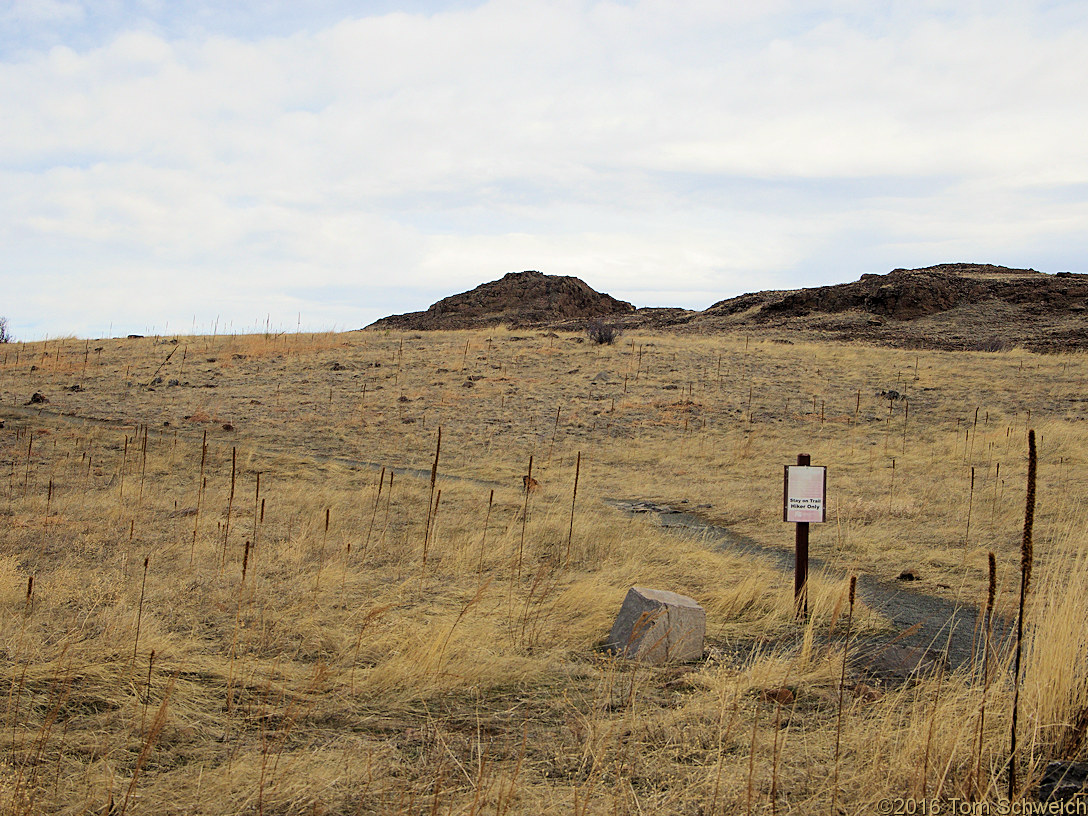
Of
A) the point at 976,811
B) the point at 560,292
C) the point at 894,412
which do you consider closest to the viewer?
the point at 976,811

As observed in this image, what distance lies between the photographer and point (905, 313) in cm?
3641

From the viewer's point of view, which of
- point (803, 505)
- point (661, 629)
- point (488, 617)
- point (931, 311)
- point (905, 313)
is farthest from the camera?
point (931, 311)

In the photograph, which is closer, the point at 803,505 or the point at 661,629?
the point at 661,629

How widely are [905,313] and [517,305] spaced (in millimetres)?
24096

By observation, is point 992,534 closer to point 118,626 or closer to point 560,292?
point 118,626

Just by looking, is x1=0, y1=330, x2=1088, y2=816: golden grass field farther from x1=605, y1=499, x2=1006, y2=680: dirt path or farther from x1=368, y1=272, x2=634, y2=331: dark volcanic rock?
x1=368, y1=272, x2=634, y2=331: dark volcanic rock

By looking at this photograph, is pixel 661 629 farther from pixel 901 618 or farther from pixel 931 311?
pixel 931 311

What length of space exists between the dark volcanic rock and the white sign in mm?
41185

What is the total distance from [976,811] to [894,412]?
17270 mm

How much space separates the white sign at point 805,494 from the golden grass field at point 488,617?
0.69 m

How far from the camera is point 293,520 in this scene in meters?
8.59

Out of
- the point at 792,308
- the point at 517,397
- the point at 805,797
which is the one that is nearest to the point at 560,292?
the point at 792,308

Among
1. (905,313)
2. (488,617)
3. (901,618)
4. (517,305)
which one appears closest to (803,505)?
(901,618)

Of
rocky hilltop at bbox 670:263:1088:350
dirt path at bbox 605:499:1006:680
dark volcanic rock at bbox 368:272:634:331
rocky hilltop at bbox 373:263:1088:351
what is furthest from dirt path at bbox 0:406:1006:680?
dark volcanic rock at bbox 368:272:634:331
